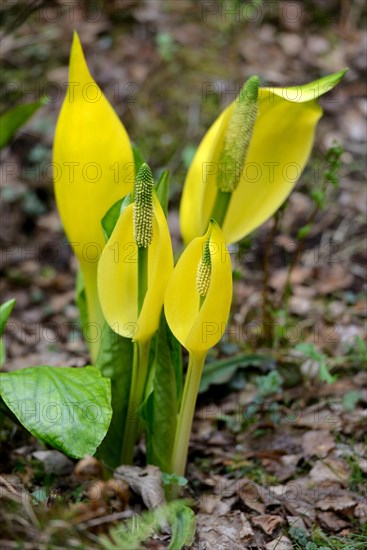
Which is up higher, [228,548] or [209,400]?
[228,548]

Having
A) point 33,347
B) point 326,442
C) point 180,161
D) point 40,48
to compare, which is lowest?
point 33,347

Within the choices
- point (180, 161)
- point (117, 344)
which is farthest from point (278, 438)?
point (180, 161)

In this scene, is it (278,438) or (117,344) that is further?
(278,438)

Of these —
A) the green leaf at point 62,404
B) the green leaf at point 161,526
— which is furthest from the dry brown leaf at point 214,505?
the green leaf at point 62,404

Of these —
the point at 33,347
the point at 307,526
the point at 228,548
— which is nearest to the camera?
the point at 228,548

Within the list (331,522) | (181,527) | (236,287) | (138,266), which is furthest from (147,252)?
(236,287)

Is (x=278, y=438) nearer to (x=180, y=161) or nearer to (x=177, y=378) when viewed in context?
(x=177, y=378)

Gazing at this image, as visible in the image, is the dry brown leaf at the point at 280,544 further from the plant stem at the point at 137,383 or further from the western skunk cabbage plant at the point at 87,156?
the western skunk cabbage plant at the point at 87,156
